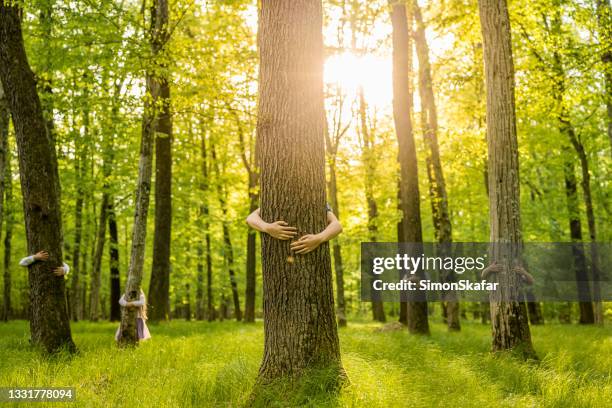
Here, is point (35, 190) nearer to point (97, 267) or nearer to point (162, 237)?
point (162, 237)

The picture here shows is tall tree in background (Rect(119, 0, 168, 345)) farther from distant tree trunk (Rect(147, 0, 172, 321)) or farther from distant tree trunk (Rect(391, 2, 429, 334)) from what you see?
distant tree trunk (Rect(391, 2, 429, 334))

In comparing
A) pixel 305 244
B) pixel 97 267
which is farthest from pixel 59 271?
pixel 97 267

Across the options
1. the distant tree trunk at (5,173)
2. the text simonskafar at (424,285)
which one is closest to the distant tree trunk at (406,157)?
the text simonskafar at (424,285)

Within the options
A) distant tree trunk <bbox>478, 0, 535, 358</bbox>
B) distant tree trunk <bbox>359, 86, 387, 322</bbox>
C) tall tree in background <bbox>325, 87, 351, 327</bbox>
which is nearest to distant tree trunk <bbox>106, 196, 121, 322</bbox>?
tall tree in background <bbox>325, 87, 351, 327</bbox>

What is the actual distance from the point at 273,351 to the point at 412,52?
1579 centimetres

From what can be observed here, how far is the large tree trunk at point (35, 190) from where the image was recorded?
25.7 ft

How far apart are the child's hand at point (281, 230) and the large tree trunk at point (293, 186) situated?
8cm

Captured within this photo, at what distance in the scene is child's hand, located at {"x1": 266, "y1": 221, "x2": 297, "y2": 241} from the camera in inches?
178

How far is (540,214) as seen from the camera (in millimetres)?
22438

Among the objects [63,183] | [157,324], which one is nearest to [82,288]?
[63,183]

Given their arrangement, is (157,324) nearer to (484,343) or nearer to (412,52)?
(484,343)

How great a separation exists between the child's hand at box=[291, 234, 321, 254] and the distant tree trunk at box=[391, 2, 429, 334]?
8.07m

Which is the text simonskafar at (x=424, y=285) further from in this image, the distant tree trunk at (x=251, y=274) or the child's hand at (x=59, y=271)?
the child's hand at (x=59, y=271)

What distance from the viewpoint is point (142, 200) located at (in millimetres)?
9352
